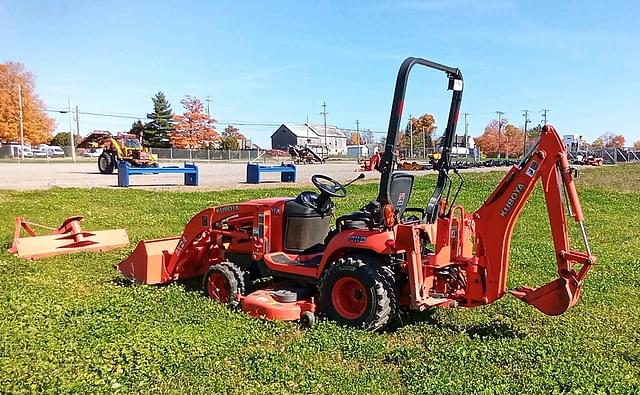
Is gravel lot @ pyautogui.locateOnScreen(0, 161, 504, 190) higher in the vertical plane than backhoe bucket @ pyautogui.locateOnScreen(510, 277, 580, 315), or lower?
lower

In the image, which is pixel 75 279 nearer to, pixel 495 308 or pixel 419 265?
pixel 419 265

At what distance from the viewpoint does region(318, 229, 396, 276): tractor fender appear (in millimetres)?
5867


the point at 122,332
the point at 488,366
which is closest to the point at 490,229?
the point at 488,366

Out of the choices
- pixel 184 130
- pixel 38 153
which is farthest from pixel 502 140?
pixel 38 153

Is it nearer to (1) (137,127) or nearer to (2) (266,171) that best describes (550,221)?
(2) (266,171)

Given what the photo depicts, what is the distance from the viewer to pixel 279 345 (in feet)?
18.0

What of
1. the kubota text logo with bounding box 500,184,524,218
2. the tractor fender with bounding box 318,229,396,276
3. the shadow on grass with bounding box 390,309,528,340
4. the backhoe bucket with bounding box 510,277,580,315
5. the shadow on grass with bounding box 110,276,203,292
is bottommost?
the shadow on grass with bounding box 110,276,203,292

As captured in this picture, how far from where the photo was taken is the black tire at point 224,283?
6836mm

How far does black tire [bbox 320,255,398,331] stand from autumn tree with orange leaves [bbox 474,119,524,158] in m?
107

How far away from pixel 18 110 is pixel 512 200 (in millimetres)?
76678

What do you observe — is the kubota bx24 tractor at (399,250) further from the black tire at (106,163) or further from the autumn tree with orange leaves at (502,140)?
the autumn tree with orange leaves at (502,140)

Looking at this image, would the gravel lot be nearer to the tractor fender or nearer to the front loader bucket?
the front loader bucket

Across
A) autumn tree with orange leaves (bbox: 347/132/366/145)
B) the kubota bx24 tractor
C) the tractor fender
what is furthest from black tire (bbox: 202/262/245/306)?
autumn tree with orange leaves (bbox: 347/132/366/145)

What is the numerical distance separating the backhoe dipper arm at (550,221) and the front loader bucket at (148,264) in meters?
4.01
